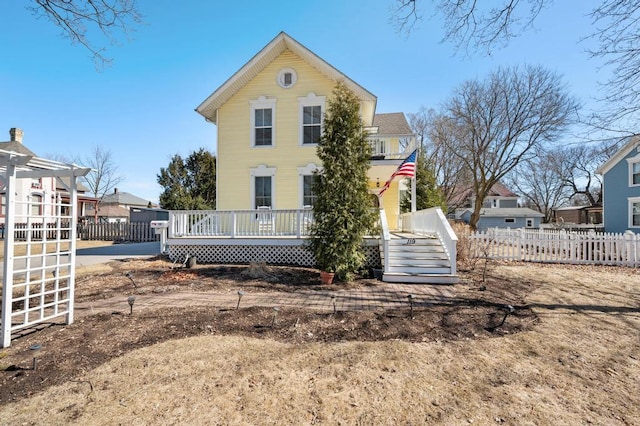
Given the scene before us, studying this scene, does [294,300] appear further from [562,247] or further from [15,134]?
[15,134]

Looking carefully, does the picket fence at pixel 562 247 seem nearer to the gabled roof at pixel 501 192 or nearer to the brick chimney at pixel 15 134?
the gabled roof at pixel 501 192

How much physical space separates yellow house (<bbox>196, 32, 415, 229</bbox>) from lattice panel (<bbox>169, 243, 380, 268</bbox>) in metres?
2.39

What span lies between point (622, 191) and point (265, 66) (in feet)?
80.7

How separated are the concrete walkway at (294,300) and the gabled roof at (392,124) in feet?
34.8

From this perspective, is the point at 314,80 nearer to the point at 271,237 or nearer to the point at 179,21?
the point at 179,21

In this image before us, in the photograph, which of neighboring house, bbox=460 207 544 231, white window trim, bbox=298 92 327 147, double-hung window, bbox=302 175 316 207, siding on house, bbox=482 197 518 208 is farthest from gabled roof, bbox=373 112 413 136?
siding on house, bbox=482 197 518 208

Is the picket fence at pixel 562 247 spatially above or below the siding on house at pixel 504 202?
below

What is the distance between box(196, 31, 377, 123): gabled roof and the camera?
11.6m

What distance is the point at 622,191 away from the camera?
20.1 meters

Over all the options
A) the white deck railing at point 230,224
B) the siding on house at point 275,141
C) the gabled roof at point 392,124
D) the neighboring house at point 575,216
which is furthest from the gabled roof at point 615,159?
the neighboring house at point 575,216

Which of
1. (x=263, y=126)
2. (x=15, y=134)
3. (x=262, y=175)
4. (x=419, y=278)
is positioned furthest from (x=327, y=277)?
(x=15, y=134)

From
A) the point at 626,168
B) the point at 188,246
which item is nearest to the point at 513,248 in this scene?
the point at 188,246

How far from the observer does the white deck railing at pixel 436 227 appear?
305 inches

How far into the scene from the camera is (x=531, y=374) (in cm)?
316
